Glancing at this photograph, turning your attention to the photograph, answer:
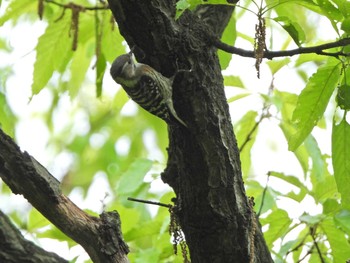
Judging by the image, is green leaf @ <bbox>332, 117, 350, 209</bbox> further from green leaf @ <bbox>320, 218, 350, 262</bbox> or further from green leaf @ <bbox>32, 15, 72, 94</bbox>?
green leaf @ <bbox>32, 15, 72, 94</bbox>

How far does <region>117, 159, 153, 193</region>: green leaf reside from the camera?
3.34 metres

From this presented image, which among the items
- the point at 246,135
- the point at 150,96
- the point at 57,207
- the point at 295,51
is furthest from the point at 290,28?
the point at 246,135

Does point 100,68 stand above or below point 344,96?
above

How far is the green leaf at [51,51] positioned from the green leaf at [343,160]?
4.45ft

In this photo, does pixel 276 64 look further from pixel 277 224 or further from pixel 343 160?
pixel 343 160

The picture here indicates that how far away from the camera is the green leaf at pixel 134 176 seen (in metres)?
3.34

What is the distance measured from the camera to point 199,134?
7.22 ft

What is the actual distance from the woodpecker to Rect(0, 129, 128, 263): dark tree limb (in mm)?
408

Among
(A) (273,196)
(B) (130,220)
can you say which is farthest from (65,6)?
(A) (273,196)

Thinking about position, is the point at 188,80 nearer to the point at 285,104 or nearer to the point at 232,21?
the point at 232,21

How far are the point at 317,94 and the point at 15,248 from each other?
107 cm

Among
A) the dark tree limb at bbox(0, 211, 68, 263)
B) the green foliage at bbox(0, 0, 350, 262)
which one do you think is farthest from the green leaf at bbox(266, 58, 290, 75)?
the dark tree limb at bbox(0, 211, 68, 263)

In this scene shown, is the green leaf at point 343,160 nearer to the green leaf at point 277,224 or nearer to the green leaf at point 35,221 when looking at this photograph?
the green leaf at point 277,224

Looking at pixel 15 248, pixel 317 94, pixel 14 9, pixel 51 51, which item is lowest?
pixel 15 248
